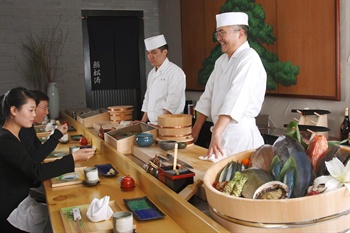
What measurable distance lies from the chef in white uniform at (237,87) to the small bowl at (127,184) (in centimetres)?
63

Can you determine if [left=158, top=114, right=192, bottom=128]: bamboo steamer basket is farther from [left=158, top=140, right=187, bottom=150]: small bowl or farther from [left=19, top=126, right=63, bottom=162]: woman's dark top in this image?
[left=19, top=126, right=63, bottom=162]: woman's dark top

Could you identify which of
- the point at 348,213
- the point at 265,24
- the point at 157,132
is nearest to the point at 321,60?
the point at 265,24

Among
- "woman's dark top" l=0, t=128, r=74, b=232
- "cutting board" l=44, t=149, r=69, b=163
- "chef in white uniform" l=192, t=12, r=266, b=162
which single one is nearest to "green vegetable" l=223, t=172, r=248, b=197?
"chef in white uniform" l=192, t=12, r=266, b=162

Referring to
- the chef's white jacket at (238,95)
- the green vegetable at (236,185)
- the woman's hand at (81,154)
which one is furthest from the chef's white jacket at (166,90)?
the green vegetable at (236,185)

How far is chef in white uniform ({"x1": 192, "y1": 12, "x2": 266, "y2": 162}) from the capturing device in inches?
103

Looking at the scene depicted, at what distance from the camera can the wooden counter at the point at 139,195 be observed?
4.91 feet

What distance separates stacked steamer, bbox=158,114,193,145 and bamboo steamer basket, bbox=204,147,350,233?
1.52 metres

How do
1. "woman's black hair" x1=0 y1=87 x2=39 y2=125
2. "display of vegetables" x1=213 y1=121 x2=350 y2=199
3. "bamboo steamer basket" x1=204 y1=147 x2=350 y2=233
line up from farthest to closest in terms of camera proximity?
"woman's black hair" x1=0 y1=87 x2=39 y2=125 → "display of vegetables" x1=213 y1=121 x2=350 y2=199 → "bamboo steamer basket" x1=204 y1=147 x2=350 y2=233

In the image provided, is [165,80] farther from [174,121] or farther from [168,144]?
[168,144]

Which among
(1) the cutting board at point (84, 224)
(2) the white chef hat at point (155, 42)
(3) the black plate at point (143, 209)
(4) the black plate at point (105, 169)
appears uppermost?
(2) the white chef hat at point (155, 42)

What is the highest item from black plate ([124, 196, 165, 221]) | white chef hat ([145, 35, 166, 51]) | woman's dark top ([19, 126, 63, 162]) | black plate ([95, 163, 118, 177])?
white chef hat ([145, 35, 166, 51])

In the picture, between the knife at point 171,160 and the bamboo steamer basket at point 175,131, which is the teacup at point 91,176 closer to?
the knife at point 171,160

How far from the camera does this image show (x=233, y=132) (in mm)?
2795

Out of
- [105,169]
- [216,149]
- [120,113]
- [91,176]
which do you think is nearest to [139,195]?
→ [91,176]
